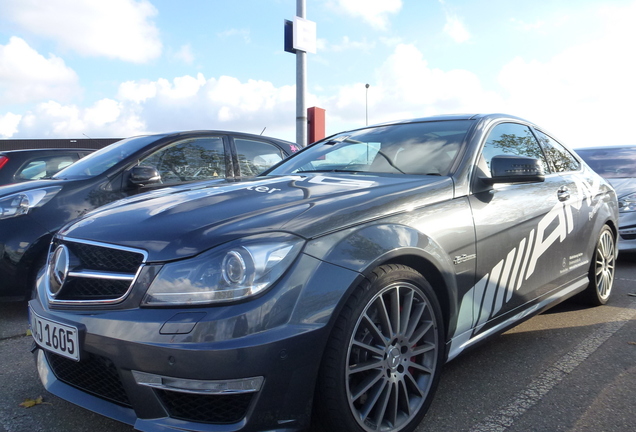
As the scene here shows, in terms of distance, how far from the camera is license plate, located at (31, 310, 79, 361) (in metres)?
1.89

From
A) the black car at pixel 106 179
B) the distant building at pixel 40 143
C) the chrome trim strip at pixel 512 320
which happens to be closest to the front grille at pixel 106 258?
the chrome trim strip at pixel 512 320

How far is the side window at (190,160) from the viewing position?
15.5 feet

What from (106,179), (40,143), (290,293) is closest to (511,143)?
(290,293)

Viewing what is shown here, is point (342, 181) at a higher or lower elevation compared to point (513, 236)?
higher

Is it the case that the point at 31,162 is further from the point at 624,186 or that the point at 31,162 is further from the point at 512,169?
the point at 624,186

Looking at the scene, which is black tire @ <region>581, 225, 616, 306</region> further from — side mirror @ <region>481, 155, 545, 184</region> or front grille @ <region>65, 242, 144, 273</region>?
front grille @ <region>65, 242, 144, 273</region>

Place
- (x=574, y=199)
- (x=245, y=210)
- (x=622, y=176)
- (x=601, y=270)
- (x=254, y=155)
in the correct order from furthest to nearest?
(x=622, y=176) → (x=254, y=155) → (x=601, y=270) → (x=574, y=199) → (x=245, y=210)

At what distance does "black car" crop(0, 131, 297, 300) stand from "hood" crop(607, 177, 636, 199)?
160 inches

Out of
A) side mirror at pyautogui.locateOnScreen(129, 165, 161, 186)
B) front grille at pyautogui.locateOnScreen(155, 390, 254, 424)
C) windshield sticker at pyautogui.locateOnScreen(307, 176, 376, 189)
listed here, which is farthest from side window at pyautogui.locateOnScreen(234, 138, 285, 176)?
front grille at pyautogui.locateOnScreen(155, 390, 254, 424)

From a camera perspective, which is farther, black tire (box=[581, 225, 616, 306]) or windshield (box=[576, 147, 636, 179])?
windshield (box=[576, 147, 636, 179])

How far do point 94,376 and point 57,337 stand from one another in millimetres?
210

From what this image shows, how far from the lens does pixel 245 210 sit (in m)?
2.06

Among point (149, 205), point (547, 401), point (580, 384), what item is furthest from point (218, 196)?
point (580, 384)

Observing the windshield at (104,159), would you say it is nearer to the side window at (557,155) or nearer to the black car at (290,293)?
the black car at (290,293)
